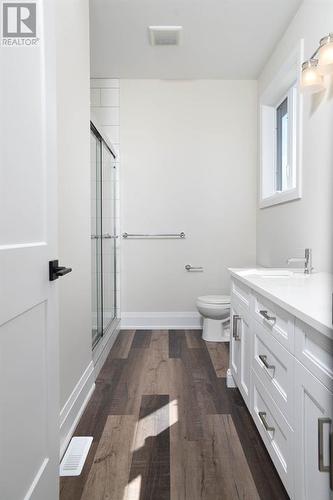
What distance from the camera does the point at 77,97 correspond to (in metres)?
1.85

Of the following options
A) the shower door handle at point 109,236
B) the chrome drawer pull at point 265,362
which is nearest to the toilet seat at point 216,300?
the shower door handle at point 109,236

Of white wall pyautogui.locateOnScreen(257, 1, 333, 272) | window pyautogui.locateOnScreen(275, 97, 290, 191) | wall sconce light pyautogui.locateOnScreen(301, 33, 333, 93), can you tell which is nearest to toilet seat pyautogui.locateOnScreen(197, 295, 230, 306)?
white wall pyautogui.locateOnScreen(257, 1, 333, 272)

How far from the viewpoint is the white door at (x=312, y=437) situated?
33.1 inches

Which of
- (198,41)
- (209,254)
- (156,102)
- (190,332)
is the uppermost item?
(198,41)

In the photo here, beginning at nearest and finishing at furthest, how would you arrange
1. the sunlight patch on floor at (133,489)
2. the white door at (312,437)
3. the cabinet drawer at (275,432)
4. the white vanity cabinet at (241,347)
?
the white door at (312,437), the cabinet drawer at (275,432), the sunlight patch on floor at (133,489), the white vanity cabinet at (241,347)

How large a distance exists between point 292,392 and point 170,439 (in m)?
0.81

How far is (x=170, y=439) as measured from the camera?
165 centimetres

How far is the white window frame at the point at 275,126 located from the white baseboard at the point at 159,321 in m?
1.33

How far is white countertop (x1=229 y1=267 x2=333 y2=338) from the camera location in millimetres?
915

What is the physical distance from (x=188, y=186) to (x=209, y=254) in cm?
73

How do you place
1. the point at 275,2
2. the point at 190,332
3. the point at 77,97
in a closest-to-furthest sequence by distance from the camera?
the point at 77,97, the point at 275,2, the point at 190,332

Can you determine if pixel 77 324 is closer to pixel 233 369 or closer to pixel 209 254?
pixel 233 369

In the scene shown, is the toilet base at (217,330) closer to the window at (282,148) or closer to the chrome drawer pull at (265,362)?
the window at (282,148)

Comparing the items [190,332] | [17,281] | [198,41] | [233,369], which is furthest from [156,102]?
[17,281]
